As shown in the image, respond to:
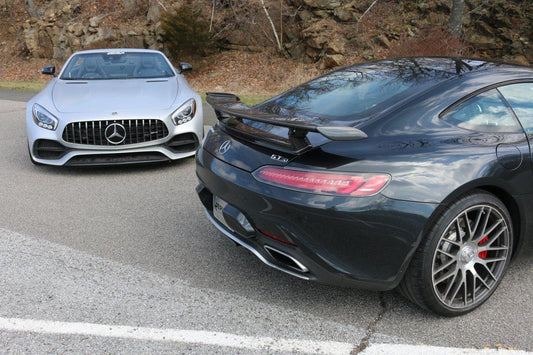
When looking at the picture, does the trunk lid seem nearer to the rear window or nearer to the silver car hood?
the rear window

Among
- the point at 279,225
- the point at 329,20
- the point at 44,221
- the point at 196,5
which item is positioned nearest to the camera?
the point at 279,225

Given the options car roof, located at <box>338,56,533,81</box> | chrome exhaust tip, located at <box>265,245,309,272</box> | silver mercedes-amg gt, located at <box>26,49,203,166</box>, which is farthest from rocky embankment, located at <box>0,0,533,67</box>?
chrome exhaust tip, located at <box>265,245,309,272</box>

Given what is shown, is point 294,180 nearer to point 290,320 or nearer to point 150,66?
point 290,320

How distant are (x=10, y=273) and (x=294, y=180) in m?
2.15

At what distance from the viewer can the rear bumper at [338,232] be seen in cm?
269

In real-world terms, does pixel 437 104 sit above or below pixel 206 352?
above

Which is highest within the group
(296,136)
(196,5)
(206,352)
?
(296,136)

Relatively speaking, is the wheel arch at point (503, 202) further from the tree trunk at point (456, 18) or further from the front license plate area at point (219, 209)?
the tree trunk at point (456, 18)

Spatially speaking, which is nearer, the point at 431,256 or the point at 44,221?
the point at 431,256

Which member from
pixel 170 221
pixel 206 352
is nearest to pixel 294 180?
pixel 206 352

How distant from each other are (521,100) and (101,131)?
4158 mm

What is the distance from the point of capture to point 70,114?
566 cm

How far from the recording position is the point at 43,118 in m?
5.73

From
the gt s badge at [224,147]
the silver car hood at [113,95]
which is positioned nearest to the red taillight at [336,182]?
the gt s badge at [224,147]
